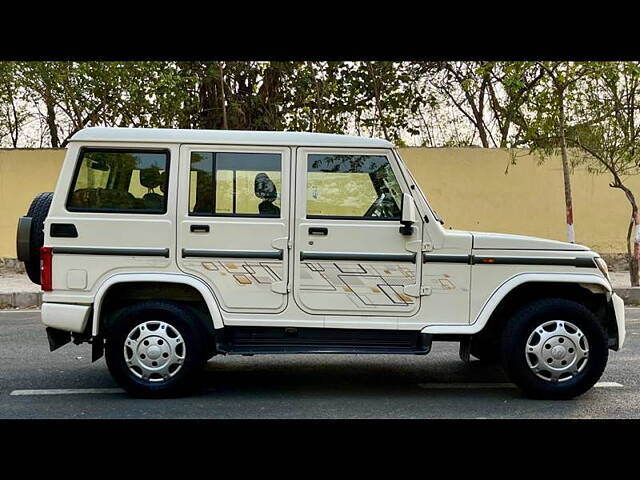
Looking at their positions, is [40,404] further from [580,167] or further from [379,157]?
[580,167]

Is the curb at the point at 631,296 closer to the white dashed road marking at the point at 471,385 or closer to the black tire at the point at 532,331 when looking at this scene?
the white dashed road marking at the point at 471,385

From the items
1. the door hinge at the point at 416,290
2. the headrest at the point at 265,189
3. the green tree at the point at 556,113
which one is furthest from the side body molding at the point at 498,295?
the green tree at the point at 556,113

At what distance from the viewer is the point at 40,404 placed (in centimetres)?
578

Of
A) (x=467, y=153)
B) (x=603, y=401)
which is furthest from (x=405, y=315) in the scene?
(x=467, y=153)

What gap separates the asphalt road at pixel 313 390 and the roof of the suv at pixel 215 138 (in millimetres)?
2021

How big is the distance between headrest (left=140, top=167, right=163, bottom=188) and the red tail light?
2.88ft

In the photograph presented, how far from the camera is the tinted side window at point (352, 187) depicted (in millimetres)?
5832

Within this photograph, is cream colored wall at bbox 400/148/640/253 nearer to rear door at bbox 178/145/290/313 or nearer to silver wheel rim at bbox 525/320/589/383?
silver wheel rim at bbox 525/320/589/383

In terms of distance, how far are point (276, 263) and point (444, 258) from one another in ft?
4.27

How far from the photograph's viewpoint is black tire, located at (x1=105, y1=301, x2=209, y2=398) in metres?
5.72

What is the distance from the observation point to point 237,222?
5.77m

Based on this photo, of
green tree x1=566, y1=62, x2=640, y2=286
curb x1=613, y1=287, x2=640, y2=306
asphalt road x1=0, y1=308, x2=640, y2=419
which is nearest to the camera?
asphalt road x1=0, y1=308, x2=640, y2=419

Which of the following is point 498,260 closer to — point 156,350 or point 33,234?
point 156,350

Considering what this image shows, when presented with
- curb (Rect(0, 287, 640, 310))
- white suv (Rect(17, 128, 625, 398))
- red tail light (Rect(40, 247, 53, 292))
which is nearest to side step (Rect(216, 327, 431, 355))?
white suv (Rect(17, 128, 625, 398))
